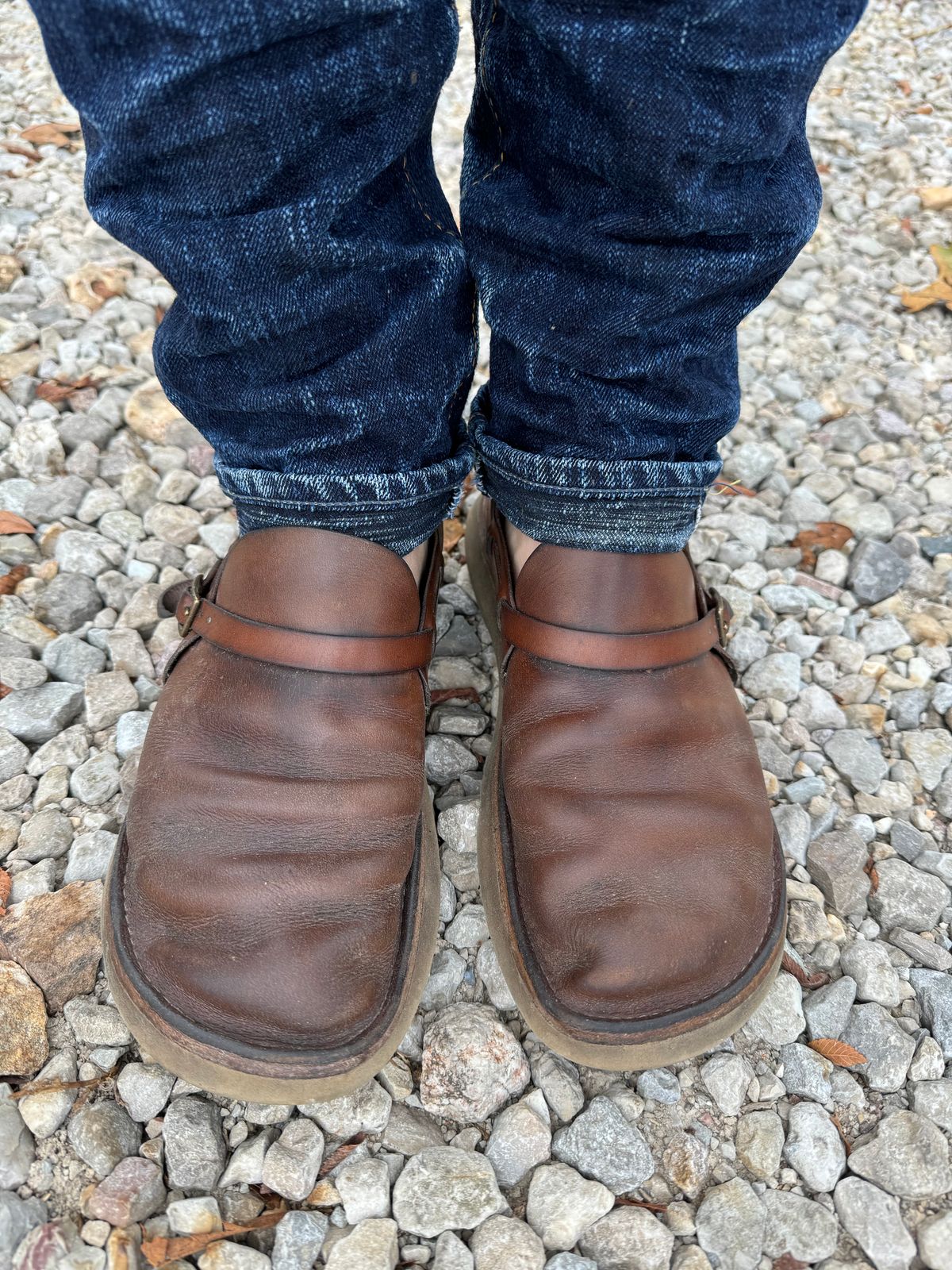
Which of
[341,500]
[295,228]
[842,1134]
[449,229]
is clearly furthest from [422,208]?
[842,1134]

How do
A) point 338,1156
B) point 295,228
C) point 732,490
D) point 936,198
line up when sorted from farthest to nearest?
point 936,198, point 732,490, point 338,1156, point 295,228

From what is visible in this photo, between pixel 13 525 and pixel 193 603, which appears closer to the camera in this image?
pixel 193 603

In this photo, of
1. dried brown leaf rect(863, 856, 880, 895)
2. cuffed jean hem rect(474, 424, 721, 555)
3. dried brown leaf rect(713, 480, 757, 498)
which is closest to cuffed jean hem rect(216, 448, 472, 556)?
cuffed jean hem rect(474, 424, 721, 555)

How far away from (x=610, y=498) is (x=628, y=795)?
0.35 meters

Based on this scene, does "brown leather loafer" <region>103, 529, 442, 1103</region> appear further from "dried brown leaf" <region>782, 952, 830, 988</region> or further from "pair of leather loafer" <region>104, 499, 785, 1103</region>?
"dried brown leaf" <region>782, 952, 830, 988</region>

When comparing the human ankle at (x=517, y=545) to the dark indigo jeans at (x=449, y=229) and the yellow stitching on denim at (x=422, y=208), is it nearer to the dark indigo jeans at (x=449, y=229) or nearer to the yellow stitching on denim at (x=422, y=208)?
the dark indigo jeans at (x=449, y=229)

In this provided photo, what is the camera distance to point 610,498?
3.70 feet

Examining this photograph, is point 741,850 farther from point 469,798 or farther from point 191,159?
point 191,159

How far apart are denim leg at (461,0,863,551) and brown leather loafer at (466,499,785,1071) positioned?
3.8 inches

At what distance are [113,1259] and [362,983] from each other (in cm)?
33

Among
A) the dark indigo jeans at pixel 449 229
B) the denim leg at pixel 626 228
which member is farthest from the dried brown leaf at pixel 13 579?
the denim leg at pixel 626 228

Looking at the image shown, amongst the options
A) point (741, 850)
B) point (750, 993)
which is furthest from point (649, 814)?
point (750, 993)

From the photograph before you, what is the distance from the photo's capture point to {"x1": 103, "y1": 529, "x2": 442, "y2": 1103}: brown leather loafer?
3.06ft

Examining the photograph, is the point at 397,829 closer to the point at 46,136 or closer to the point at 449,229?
the point at 449,229
